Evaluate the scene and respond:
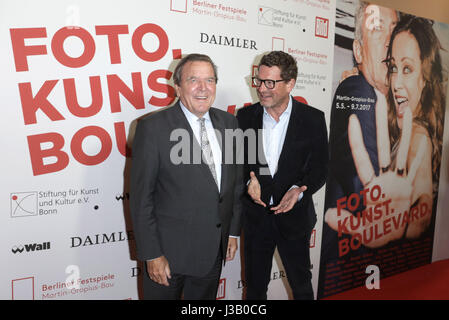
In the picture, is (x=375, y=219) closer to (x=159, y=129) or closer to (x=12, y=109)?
(x=159, y=129)

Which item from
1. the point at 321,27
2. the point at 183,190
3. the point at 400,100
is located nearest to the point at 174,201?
the point at 183,190

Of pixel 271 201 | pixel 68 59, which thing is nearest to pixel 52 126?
pixel 68 59

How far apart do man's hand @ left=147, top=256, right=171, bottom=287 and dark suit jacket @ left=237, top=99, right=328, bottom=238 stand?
2.30 ft

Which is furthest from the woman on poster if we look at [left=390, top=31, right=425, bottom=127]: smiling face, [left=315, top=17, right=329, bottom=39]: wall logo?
[left=315, top=17, right=329, bottom=39]: wall logo

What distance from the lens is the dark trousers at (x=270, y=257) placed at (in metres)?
2.25

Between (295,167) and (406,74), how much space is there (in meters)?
2.37

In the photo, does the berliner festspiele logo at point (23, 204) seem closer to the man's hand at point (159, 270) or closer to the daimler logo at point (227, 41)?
the man's hand at point (159, 270)

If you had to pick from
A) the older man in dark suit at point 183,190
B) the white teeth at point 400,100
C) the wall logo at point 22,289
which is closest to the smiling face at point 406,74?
the white teeth at point 400,100

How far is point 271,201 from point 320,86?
57.6 inches

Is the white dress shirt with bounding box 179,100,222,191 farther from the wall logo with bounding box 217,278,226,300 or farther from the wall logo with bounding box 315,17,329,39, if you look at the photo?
the wall logo with bounding box 315,17,329,39

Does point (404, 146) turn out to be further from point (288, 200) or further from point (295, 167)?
point (288, 200)

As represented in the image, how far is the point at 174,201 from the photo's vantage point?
1765mm

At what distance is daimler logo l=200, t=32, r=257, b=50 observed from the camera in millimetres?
2625

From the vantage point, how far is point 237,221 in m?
2.05
